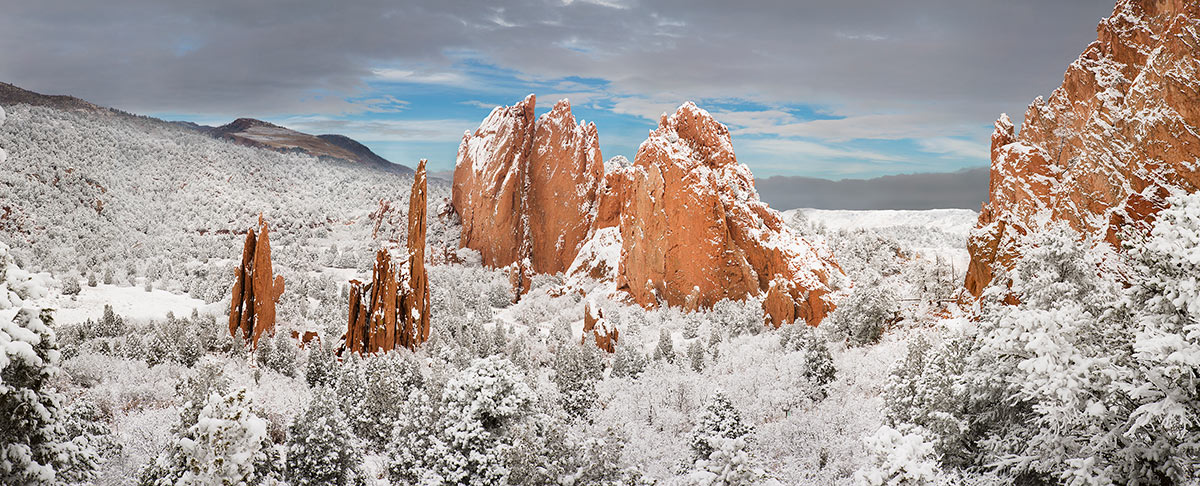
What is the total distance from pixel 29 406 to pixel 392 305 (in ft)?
103

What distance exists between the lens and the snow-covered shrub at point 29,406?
13555 mm

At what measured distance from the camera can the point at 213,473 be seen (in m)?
16.3

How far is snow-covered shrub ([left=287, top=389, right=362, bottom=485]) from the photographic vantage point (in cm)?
2281

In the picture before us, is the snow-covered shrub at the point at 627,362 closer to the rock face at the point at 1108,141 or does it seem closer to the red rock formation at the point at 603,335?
the red rock formation at the point at 603,335

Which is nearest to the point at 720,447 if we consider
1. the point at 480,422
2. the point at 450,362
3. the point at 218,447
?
the point at 480,422

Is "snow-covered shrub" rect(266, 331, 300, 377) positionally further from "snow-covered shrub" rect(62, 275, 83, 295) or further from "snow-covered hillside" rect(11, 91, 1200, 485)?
"snow-covered shrub" rect(62, 275, 83, 295)

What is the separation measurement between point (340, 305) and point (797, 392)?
161ft

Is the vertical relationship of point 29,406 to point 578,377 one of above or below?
above

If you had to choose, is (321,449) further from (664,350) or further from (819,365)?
(664,350)

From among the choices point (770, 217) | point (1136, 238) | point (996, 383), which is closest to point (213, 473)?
point (996, 383)

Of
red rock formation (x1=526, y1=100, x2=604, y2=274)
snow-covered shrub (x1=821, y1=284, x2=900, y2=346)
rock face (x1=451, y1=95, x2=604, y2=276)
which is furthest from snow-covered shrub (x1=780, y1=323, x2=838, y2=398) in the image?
rock face (x1=451, y1=95, x2=604, y2=276)

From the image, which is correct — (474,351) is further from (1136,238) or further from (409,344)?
(1136,238)

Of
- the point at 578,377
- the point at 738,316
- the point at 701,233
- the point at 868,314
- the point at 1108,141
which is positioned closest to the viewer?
the point at 1108,141

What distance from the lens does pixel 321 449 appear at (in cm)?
2303
